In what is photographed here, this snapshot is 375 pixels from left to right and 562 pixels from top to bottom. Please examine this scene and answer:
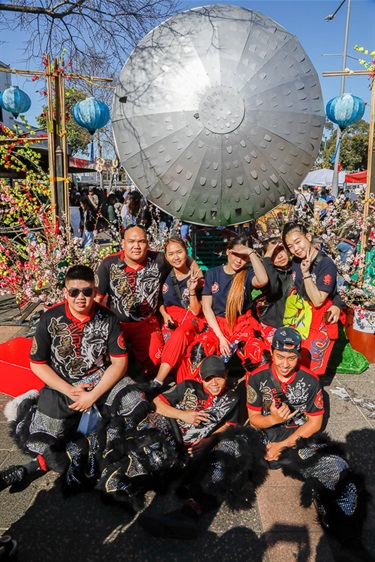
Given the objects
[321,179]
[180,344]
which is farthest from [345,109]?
[321,179]

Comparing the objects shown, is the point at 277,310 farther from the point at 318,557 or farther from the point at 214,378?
the point at 318,557

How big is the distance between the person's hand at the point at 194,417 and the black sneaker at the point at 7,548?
1.28 m

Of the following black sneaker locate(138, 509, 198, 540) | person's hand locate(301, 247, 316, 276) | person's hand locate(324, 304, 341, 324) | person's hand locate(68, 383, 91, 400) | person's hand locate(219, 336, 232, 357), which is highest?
person's hand locate(301, 247, 316, 276)

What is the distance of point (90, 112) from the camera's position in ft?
24.3

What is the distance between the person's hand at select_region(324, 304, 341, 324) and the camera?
12.3 feet

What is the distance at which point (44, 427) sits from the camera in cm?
295

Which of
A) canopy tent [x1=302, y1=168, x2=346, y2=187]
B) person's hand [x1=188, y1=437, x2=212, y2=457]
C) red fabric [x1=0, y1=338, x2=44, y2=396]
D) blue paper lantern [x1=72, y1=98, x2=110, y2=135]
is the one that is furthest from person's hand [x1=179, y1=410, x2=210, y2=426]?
canopy tent [x1=302, y1=168, x2=346, y2=187]

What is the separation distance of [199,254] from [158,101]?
2.35 metres

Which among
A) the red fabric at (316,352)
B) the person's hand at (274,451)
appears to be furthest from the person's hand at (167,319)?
the person's hand at (274,451)

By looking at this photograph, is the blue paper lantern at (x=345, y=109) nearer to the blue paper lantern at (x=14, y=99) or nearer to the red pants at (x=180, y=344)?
the red pants at (x=180, y=344)

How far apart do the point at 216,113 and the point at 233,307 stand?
1574 millimetres

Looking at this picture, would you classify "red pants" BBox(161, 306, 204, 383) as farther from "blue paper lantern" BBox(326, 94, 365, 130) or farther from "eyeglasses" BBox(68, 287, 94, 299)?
"blue paper lantern" BBox(326, 94, 365, 130)

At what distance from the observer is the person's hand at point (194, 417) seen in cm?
296

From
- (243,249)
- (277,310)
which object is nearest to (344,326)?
(277,310)
